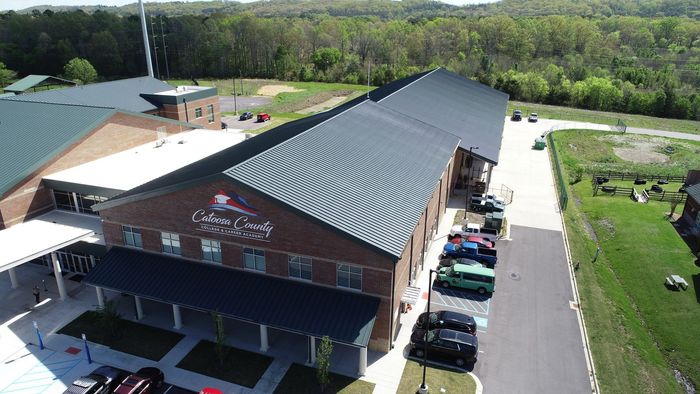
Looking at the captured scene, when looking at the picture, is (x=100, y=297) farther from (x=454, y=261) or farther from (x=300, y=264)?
(x=454, y=261)

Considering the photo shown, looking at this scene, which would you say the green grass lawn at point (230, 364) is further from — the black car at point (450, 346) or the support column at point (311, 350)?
the black car at point (450, 346)

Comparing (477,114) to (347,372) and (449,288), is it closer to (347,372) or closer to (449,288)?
(449,288)

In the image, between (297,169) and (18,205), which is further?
(18,205)

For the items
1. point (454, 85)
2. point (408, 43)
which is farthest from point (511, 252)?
point (408, 43)

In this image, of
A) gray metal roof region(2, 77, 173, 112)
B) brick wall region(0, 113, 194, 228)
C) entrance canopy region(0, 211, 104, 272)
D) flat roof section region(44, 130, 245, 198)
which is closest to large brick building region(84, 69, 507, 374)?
entrance canopy region(0, 211, 104, 272)

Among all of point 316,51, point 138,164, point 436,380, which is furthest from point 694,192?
point 316,51
